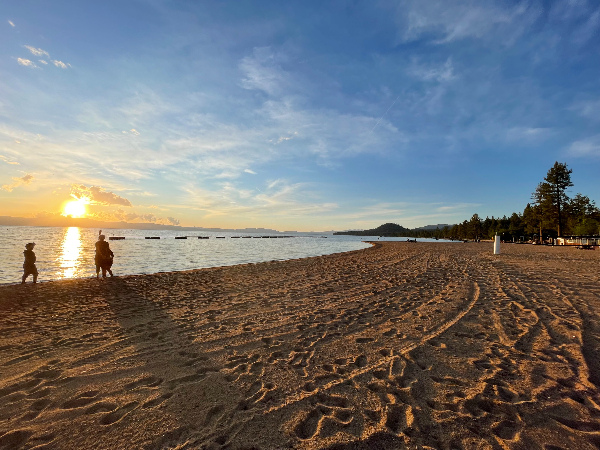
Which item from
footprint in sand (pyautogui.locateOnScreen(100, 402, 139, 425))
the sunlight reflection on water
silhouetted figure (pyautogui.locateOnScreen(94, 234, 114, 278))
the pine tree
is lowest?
the sunlight reflection on water

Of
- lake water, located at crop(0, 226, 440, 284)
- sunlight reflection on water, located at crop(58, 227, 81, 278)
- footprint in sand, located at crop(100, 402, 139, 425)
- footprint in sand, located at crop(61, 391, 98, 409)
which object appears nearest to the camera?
footprint in sand, located at crop(100, 402, 139, 425)

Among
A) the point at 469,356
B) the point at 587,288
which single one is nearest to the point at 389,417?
the point at 469,356

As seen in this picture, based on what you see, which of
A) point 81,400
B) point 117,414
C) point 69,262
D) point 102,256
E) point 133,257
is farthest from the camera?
point 133,257

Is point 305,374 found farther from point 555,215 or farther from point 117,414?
point 555,215

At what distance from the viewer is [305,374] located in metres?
4.45

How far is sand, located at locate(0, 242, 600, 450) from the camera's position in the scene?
3.11 metres

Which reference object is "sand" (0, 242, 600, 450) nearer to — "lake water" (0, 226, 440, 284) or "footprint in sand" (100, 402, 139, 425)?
"footprint in sand" (100, 402, 139, 425)

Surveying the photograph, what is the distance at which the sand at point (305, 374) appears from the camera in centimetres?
311

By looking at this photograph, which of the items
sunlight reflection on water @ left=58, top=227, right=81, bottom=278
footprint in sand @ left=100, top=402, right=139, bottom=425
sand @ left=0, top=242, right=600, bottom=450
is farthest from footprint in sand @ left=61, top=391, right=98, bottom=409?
sunlight reflection on water @ left=58, top=227, right=81, bottom=278

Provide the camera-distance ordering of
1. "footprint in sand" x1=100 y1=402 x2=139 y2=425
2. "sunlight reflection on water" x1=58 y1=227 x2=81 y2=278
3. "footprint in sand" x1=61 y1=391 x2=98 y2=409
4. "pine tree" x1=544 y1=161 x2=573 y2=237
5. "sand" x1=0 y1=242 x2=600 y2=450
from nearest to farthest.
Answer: "sand" x1=0 y1=242 x2=600 y2=450, "footprint in sand" x1=100 y1=402 x2=139 y2=425, "footprint in sand" x1=61 y1=391 x2=98 y2=409, "sunlight reflection on water" x1=58 y1=227 x2=81 y2=278, "pine tree" x1=544 y1=161 x2=573 y2=237

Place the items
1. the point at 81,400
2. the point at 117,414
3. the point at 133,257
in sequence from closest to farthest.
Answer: the point at 117,414, the point at 81,400, the point at 133,257

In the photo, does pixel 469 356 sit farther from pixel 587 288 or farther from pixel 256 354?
pixel 587 288

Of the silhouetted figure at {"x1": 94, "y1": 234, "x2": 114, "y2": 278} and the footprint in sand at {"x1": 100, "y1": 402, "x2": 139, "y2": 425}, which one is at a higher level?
the silhouetted figure at {"x1": 94, "y1": 234, "x2": 114, "y2": 278}

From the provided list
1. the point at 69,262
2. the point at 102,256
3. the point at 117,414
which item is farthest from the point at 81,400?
the point at 69,262
